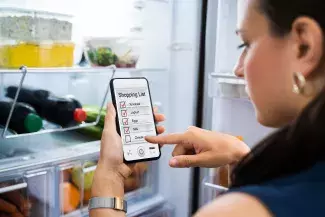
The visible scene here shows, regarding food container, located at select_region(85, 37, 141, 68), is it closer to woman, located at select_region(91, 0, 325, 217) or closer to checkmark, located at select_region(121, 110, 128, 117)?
checkmark, located at select_region(121, 110, 128, 117)

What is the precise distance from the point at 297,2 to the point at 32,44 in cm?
69

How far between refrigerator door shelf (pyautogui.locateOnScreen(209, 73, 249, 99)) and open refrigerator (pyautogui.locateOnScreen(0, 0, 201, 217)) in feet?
0.35

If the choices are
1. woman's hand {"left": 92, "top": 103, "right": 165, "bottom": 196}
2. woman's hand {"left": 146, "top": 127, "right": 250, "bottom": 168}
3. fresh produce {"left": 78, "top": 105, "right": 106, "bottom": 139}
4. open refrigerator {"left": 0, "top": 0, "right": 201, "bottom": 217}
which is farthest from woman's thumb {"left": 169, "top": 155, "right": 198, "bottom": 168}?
fresh produce {"left": 78, "top": 105, "right": 106, "bottom": 139}

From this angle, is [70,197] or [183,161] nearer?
[183,161]

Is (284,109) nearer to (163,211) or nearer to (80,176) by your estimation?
(80,176)

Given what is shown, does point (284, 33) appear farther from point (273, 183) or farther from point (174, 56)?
point (174, 56)

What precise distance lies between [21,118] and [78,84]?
431 millimetres

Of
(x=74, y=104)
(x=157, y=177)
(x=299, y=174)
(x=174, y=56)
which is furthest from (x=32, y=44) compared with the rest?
(x=299, y=174)

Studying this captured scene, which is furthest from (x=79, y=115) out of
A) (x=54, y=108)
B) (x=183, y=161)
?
(x=183, y=161)

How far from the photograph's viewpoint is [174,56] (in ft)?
4.34

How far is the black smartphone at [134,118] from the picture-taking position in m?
0.88

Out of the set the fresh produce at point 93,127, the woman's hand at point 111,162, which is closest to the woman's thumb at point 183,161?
the woman's hand at point 111,162

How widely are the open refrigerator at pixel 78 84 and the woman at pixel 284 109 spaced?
583mm

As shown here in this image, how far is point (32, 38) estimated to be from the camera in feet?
3.21
